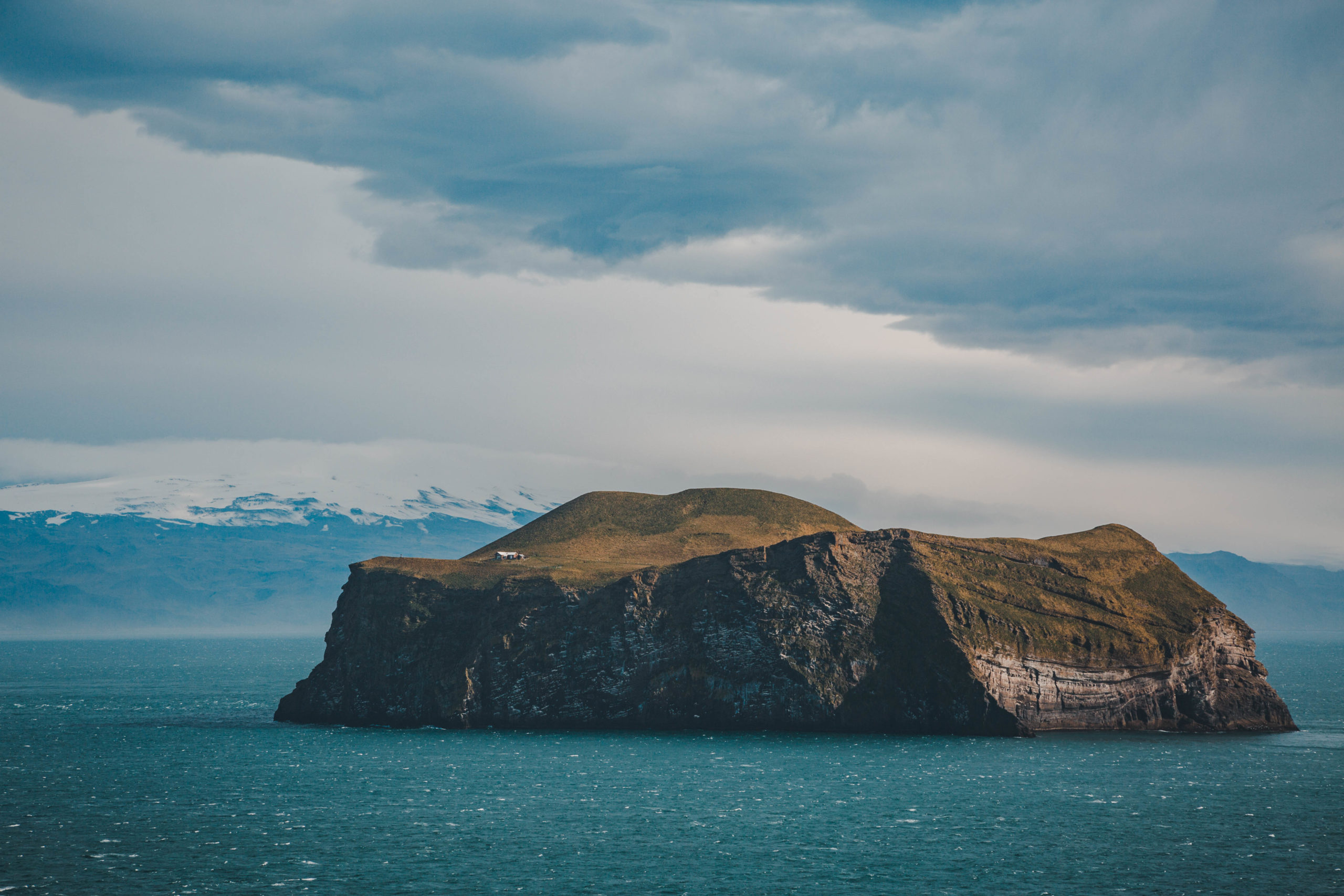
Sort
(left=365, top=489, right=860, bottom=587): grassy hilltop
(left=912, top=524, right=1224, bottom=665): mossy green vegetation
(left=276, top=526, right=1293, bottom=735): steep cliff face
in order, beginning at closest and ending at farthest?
(left=276, top=526, right=1293, bottom=735): steep cliff face < (left=912, top=524, right=1224, bottom=665): mossy green vegetation < (left=365, top=489, right=860, bottom=587): grassy hilltop

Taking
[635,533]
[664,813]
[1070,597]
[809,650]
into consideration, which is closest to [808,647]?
[809,650]

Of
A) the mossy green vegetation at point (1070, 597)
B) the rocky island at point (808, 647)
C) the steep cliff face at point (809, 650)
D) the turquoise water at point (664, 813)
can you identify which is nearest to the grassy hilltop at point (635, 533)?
the rocky island at point (808, 647)

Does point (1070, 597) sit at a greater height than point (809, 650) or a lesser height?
greater

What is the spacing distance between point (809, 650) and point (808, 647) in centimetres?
37

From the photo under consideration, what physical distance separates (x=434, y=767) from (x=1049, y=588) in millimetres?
79094

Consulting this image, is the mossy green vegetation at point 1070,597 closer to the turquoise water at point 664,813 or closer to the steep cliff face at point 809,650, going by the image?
the steep cliff face at point 809,650

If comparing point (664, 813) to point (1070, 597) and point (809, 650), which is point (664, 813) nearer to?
point (809, 650)

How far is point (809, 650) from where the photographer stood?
130m

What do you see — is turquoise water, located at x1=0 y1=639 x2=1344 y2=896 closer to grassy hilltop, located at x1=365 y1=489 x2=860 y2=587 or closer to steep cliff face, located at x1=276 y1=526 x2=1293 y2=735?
steep cliff face, located at x1=276 y1=526 x2=1293 y2=735

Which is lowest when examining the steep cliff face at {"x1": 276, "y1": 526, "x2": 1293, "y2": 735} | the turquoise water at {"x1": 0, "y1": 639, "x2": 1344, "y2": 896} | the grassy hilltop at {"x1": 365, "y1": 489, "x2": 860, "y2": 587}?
the turquoise water at {"x1": 0, "y1": 639, "x2": 1344, "y2": 896}

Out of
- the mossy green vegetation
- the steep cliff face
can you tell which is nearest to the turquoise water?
the steep cliff face

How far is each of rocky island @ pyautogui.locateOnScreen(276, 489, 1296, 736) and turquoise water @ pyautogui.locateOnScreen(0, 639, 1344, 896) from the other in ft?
18.3

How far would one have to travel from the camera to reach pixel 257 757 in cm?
10544

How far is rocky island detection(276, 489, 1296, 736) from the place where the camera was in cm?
12750
